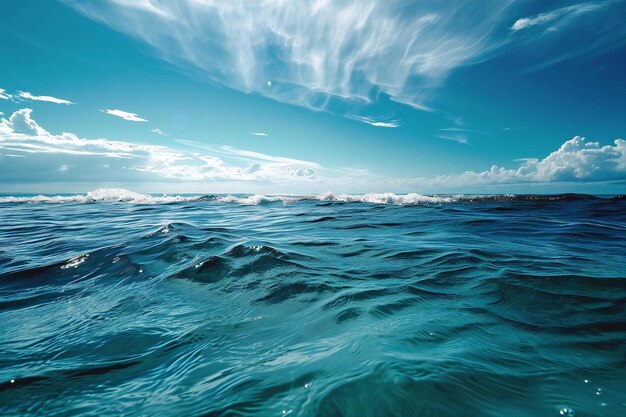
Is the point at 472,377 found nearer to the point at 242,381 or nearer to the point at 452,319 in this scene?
the point at 452,319

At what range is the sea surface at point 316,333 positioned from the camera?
1.70 metres

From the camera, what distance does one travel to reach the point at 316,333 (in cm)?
260

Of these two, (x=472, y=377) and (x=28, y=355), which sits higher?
(x=472, y=377)

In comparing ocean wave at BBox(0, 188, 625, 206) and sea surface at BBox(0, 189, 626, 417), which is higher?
ocean wave at BBox(0, 188, 625, 206)

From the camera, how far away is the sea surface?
1.70m

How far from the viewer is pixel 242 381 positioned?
6.22 ft

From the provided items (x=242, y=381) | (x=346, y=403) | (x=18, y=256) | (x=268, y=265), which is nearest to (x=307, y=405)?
(x=346, y=403)

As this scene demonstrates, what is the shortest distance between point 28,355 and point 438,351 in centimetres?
342

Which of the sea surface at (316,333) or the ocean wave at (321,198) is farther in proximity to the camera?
the ocean wave at (321,198)

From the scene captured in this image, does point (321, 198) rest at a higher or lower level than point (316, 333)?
higher

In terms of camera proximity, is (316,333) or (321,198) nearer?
(316,333)

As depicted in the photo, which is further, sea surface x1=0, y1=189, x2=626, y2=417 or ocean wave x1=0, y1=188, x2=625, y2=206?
ocean wave x1=0, y1=188, x2=625, y2=206

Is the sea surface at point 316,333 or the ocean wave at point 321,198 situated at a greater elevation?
the ocean wave at point 321,198

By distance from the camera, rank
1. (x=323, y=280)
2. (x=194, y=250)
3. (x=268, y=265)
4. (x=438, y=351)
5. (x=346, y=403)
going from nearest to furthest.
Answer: (x=346, y=403), (x=438, y=351), (x=323, y=280), (x=268, y=265), (x=194, y=250)
